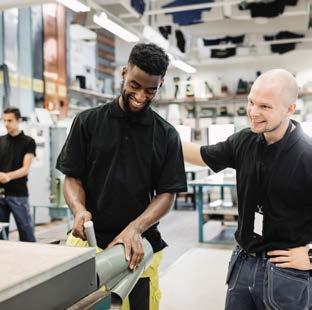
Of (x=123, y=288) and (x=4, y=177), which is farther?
(x=4, y=177)

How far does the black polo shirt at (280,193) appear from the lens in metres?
1.34

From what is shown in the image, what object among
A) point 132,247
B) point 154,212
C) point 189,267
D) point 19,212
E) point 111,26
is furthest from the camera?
point 111,26

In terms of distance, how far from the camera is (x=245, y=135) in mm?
1560

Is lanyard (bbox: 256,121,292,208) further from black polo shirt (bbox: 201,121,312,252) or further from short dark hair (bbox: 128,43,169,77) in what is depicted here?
short dark hair (bbox: 128,43,169,77)

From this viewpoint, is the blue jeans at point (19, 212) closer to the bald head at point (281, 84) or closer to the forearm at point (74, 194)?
the forearm at point (74, 194)

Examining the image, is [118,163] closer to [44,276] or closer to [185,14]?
[44,276]

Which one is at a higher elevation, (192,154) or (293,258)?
(192,154)

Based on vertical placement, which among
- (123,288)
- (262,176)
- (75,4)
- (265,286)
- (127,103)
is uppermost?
(75,4)

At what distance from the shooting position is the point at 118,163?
1425mm

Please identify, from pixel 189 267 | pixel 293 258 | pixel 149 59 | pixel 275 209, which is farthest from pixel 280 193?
pixel 189 267

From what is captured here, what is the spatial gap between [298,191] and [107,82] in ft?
26.2

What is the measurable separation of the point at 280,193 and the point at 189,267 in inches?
116

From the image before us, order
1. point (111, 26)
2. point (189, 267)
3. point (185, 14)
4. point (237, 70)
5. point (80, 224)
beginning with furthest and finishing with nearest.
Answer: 1. point (237, 70)
2. point (185, 14)
3. point (111, 26)
4. point (189, 267)
5. point (80, 224)

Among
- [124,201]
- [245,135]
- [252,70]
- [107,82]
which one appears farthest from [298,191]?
[252,70]
